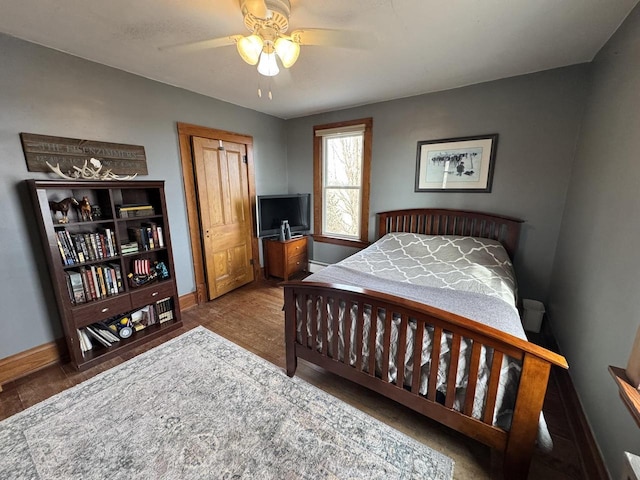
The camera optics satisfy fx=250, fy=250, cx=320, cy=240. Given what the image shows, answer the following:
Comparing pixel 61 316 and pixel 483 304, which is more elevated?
pixel 483 304

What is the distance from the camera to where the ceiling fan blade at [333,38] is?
161 centimetres

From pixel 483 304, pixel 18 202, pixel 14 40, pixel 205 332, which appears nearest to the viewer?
pixel 483 304

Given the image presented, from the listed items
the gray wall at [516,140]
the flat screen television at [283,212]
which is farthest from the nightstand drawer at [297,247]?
the gray wall at [516,140]

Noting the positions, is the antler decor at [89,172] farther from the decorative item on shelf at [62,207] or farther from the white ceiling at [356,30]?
the white ceiling at [356,30]

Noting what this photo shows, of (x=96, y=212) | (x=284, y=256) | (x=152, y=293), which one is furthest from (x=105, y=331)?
(x=284, y=256)

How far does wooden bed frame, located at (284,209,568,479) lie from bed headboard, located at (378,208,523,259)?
71.6 inches

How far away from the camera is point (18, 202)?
184cm

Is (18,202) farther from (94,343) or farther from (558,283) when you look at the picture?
(558,283)

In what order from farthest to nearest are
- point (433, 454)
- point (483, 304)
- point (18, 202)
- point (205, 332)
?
point (205, 332)
point (18, 202)
point (483, 304)
point (433, 454)

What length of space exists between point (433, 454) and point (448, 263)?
1.44 metres

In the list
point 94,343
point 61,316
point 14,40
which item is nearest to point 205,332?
point 94,343

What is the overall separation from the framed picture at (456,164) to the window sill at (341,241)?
3.36 feet

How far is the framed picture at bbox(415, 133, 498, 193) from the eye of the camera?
2588 millimetres

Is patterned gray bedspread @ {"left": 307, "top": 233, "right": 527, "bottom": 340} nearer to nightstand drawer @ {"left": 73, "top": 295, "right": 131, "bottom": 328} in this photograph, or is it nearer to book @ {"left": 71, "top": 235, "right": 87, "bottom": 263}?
nightstand drawer @ {"left": 73, "top": 295, "right": 131, "bottom": 328}
